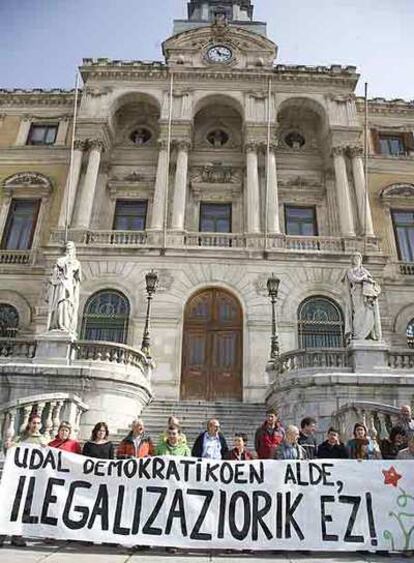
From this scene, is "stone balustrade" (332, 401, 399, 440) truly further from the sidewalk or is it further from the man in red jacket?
the sidewalk

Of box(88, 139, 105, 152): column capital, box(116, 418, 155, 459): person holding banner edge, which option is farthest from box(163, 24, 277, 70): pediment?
box(116, 418, 155, 459): person holding banner edge

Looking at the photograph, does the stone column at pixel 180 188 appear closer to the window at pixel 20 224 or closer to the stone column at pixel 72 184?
the stone column at pixel 72 184

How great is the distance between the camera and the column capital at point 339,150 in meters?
25.6

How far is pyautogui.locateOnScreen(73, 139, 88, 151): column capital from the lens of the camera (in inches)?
1007

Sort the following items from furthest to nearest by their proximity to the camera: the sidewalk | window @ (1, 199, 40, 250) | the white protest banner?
window @ (1, 199, 40, 250) < the white protest banner < the sidewalk

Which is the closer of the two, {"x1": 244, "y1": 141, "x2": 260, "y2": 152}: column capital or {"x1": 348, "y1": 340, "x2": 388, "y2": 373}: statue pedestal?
{"x1": 348, "y1": 340, "x2": 388, "y2": 373}: statue pedestal

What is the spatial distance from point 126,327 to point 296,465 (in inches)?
593

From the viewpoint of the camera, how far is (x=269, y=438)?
26.0ft

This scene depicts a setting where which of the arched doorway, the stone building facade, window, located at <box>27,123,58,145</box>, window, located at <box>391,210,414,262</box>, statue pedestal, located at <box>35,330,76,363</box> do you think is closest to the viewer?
statue pedestal, located at <box>35,330,76,363</box>

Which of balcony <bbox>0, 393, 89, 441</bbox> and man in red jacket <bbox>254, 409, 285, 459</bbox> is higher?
balcony <bbox>0, 393, 89, 441</bbox>

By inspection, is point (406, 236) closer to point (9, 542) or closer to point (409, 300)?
point (409, 300)

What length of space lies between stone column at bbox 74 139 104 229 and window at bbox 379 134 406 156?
14.8m

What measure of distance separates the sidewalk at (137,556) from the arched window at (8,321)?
1761cm

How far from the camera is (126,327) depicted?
20.9 meters
